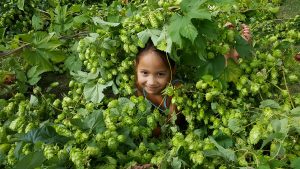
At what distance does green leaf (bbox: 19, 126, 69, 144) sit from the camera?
5.61ft

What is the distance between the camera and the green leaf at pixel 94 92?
7.74 ft

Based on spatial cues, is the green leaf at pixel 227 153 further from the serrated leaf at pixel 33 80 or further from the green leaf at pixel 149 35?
the serrated leaf at pixel 33 80

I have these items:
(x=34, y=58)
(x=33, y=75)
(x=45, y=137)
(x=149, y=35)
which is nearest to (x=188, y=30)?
(x=149, y=35)

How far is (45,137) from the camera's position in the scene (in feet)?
5.63

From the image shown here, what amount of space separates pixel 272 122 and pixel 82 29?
1602 mm

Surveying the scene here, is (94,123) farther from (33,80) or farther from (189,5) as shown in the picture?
(33,80)

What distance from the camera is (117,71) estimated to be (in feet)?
7.79

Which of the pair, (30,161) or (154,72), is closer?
(30,161)

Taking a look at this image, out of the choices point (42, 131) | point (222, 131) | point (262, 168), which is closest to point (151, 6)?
point (222, 131)

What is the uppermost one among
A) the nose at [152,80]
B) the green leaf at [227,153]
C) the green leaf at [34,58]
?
the green leaf at [34,58]

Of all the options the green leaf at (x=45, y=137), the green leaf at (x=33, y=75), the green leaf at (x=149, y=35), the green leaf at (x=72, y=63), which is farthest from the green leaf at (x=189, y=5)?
the green leaf at (x=33, y=75)

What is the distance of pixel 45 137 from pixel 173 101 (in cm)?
70

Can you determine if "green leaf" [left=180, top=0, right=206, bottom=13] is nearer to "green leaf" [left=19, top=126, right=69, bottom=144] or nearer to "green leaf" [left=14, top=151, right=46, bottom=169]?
"green leaf" [left=19, top=126, right=69, bottom=144]

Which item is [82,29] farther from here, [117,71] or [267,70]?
[267,70]
